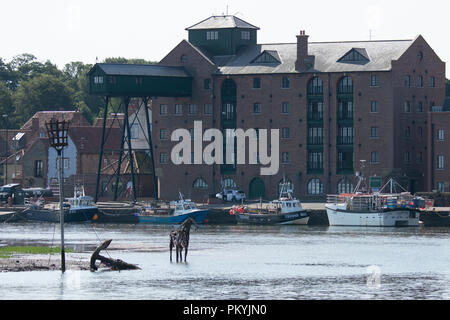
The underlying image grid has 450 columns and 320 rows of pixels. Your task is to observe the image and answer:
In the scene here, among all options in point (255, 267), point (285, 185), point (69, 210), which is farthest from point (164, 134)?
point (255, 267)

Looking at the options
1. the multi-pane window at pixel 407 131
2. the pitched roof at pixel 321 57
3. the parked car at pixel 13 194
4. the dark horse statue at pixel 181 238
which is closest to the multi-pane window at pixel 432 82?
the pitched roof at pixel 321 57

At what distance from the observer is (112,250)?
8888 centimetres

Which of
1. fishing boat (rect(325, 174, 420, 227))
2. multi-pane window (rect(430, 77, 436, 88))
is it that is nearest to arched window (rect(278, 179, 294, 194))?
fishing boat (rect(325, 174, 420, 227))

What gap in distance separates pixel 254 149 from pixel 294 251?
58.1 metres

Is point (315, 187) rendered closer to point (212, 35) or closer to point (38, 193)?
point (212, 35)

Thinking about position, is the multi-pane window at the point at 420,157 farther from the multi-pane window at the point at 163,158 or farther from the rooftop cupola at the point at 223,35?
the multi-pane window at the point at 163,158

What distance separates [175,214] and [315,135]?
2201 cm

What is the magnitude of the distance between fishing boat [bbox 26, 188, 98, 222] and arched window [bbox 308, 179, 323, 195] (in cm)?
2446

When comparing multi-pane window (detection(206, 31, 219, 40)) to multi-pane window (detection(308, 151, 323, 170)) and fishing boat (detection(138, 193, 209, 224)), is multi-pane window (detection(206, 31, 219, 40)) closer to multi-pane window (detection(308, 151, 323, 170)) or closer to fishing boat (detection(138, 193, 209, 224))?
multi-pane window (detection(308, 151, 323, 170))

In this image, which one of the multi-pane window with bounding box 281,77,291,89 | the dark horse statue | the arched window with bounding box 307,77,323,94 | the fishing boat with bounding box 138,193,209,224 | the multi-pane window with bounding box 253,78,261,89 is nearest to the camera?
the dark horse statue

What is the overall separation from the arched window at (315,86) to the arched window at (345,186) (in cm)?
1016

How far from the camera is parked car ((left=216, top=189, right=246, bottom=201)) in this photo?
14438 centimetres

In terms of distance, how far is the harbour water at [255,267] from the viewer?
6281 centimetres
